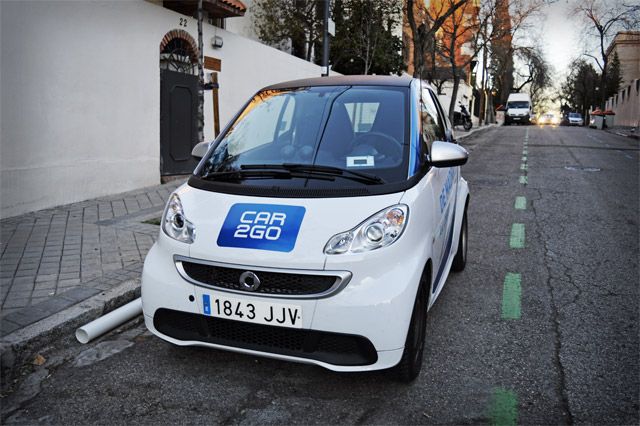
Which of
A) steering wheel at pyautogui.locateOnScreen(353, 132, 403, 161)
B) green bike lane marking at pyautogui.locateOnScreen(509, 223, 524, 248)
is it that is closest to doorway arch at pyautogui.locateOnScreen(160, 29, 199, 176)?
green bike lane marking at pyautogui.locateOnScreen(509, 223, 524, 248)

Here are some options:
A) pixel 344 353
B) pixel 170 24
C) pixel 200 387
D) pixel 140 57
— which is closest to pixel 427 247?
pixel 344 353

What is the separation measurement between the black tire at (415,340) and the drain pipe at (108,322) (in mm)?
2049

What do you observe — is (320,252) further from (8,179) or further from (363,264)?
(8,179)

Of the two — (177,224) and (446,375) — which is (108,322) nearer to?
(177,224)

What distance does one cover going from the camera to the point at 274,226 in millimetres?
3000

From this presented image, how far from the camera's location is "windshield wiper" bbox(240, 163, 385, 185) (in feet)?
10.9

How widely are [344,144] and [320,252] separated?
41.1 inches

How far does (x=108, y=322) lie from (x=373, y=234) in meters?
2.10

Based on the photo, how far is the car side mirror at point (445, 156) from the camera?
11.8 ft

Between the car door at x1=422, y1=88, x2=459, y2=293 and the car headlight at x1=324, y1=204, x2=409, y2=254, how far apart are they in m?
0.53

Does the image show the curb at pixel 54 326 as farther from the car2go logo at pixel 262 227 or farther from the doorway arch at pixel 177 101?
the doorway arch at pixel 177 101

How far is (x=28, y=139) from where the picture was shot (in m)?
7.32

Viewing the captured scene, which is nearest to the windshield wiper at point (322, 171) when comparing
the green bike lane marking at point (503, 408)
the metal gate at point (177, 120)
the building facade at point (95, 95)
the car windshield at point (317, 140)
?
the car windshield at point (317, 140)

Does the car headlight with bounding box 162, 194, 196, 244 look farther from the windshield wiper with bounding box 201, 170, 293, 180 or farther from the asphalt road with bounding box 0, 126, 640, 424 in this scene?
the asphalt road with bounding box 0, 126, 640, 424
